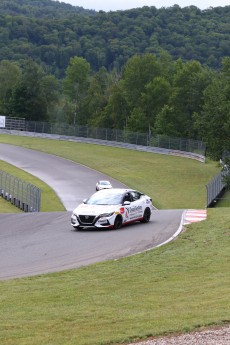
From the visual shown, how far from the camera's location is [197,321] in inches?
431

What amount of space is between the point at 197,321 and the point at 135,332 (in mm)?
982

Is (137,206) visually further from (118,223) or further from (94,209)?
(94,209)

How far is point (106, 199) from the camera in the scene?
28828 mm

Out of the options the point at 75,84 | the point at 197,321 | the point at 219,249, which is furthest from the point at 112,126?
the point at 197,321

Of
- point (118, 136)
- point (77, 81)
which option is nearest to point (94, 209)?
point (118, 136)

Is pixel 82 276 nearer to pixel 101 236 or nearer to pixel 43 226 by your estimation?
pixel 101 236

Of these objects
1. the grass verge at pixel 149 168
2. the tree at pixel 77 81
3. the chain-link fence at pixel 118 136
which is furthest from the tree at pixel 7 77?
the grass verge at pixel 149 168

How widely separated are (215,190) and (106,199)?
87.9ft

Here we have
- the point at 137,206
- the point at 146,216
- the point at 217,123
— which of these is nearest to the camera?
the point at 137,206

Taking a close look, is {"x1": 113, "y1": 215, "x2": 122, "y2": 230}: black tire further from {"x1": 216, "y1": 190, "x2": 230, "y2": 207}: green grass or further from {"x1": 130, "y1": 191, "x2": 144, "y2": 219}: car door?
{"x1": 216, "y1": 190, "x2": 230, "y2": 207}: green grass

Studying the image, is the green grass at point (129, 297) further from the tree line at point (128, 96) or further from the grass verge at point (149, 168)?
the tree line at point (128, 96)

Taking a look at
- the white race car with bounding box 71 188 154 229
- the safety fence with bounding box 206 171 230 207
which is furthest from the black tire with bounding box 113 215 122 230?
the safety fence with bounding box 206 171 230 207

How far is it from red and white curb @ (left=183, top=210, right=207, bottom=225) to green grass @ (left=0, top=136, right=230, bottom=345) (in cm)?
178

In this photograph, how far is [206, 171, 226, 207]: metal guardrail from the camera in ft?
170
